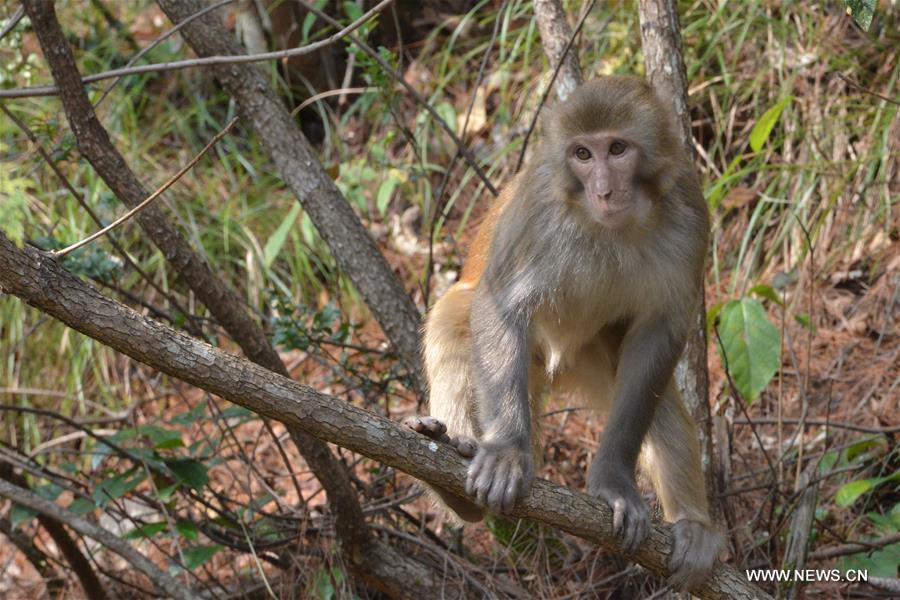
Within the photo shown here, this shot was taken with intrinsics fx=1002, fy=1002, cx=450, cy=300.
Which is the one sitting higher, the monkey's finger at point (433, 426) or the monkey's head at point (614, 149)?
the monkey's head at point (614, 149)

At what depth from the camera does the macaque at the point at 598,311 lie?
409 cm

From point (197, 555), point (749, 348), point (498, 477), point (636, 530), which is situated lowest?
point (197, 555)

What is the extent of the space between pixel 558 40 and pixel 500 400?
2.42m

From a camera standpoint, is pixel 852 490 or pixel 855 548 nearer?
pixel 855 548

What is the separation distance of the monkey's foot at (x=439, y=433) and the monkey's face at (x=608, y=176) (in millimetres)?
1046

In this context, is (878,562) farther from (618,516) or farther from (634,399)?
(618,516)

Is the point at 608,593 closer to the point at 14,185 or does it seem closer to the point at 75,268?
the point at 75,268

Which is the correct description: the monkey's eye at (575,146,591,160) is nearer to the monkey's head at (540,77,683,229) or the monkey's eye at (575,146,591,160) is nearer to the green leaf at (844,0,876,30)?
the monkey's head at (540,77,683,229)

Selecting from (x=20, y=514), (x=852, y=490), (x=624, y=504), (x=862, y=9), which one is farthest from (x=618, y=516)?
(x=20, y=514)

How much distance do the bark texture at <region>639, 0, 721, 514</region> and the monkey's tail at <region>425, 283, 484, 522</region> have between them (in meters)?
1.21

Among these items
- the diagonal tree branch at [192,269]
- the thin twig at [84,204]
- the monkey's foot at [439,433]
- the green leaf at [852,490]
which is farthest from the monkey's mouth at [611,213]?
the thin twig at [84,204]

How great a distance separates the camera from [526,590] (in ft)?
18.6

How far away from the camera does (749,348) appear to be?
17.6 ft

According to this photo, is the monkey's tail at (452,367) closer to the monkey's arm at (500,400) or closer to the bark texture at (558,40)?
the monkey's arm at (500,400)
